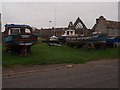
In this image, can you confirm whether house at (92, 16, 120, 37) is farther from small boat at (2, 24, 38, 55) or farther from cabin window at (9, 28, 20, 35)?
small boat at (2, 24, 38, 55)

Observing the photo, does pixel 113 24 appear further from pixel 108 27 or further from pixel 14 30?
pixel 14 30

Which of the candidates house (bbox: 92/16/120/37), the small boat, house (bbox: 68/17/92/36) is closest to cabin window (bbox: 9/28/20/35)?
the small boat

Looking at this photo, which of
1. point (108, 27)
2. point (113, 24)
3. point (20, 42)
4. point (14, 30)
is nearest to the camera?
point (20, 42)

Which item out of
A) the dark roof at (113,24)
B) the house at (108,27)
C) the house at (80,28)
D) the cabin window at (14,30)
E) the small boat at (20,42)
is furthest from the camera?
the dark roof at (113,24)

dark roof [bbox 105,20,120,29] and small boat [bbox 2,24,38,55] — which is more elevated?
dark roof [bbox 105,20,120,29]

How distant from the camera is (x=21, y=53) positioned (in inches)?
875

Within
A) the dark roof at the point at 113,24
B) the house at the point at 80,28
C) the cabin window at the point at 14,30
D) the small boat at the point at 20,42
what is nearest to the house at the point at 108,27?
the dark roof at the point at 113,24

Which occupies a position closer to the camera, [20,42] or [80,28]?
[20,42]

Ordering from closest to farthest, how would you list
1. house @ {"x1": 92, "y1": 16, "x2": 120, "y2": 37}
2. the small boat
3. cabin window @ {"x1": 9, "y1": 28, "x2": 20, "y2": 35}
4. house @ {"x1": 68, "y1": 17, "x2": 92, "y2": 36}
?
the small boat
cabin window @ {"x1": 9, "y1": 28, "x2": 20, "y2": 35}
house @ {"x1": 68, "y1": 17, "x2": 92, "y2": 36}
house @ {"x1": 92, "y1": 16, "x2": 120, "y2": 37}

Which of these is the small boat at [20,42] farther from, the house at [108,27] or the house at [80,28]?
the house at [108,27]

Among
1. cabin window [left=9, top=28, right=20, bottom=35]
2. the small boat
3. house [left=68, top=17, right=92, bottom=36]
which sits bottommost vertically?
the small boat

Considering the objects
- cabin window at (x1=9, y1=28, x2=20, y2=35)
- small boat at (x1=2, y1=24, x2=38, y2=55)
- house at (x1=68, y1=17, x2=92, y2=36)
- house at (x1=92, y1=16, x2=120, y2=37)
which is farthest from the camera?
house at (x1=92, y1=16, x2=120, y2=37)

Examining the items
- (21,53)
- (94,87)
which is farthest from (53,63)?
(94,87)

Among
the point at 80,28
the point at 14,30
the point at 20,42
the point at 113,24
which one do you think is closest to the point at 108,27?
the point at 113,24
